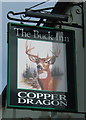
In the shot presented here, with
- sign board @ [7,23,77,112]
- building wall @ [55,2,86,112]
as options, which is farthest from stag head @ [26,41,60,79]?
building wall @ [55,2,86,112]

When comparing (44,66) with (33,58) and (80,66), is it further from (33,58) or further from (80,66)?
(80,66)

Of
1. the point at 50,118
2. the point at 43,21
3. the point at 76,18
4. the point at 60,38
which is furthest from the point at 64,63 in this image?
the point at 50,118

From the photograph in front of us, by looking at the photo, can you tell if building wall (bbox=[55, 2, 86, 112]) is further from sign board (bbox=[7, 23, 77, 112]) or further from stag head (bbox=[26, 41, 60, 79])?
stag head (bbox=[26, 41, 60, 79])

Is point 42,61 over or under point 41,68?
over

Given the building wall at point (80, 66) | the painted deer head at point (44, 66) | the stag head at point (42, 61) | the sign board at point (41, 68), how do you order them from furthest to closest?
the building wall at point (80, 66)
the stag head at point (42, 61)
the painted deer head at point (44, 66)
the sign board at point (41, 68)

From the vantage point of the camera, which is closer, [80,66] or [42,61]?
[42,61]

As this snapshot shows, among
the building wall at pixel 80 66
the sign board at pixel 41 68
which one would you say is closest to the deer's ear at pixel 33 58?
the sign board at pixel 41 68

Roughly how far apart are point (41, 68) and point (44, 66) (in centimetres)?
7

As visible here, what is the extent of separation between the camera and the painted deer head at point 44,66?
801 cm

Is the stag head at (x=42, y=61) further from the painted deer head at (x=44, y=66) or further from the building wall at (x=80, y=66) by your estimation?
the building wall at (x=80, y=66)

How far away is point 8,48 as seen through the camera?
25.9 feet

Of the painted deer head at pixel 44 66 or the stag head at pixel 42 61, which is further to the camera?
the stag head at pixel 42 61

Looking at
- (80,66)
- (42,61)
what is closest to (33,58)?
(42,61)

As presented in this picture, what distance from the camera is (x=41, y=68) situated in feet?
26.8
